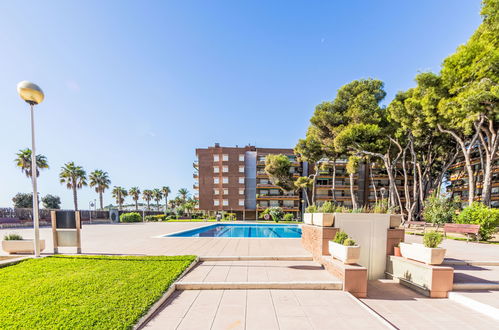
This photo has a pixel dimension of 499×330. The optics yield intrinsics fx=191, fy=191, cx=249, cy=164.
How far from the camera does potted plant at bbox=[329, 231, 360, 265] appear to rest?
4691 millimetres

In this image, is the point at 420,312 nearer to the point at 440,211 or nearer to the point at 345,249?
the point at 345,249

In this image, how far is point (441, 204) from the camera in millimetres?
14477

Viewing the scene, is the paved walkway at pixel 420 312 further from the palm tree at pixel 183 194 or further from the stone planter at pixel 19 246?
the palm tree at pixel 183 194

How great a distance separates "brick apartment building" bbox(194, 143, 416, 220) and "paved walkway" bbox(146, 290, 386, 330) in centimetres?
3106

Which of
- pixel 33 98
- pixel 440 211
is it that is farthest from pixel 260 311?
pixel 440 211

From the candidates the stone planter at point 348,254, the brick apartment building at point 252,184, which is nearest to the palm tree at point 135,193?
the brick apartment building at point 252,184

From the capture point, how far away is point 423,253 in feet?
15.9

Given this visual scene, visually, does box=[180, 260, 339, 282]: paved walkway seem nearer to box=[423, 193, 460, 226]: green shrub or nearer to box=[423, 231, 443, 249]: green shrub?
box=[423, 231, 443, 249]: green shrub

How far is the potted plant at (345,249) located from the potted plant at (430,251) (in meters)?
1.64

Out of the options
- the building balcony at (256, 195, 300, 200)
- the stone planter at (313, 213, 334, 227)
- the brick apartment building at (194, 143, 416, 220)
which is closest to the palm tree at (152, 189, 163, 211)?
the brick apartment building at (194, 143, 416, 220)

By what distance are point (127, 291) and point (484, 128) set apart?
2494 centimetres

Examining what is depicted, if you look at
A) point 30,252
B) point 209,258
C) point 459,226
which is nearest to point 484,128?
point 459,226

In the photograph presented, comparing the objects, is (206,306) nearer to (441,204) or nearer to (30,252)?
(30,252)

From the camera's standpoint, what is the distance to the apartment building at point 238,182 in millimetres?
36219
